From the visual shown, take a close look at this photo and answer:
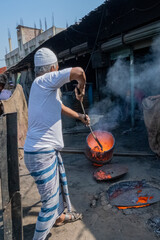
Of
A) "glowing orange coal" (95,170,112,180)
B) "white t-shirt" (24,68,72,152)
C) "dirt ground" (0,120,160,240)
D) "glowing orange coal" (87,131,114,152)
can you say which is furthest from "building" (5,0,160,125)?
"white t-shirt" (24,68,72,152)

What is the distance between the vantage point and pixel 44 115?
7.13 ft

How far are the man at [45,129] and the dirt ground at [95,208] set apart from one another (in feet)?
2.29

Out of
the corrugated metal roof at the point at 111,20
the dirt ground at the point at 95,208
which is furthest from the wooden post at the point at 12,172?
the corrugated metal roof at the point at 111,20

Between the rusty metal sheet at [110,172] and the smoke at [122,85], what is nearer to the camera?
the rusty metal sheet at [110,172]

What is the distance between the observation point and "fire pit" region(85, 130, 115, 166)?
14.7 feet

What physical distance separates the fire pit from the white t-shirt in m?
2.32

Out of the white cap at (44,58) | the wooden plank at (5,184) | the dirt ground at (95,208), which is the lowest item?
the dirt ground at (95,208)

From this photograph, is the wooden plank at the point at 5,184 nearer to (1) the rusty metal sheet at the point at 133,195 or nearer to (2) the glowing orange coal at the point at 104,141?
(1) the rusty metal sheet at the point at 133,195

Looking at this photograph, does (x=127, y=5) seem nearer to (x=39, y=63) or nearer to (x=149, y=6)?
(x=149, y=6)

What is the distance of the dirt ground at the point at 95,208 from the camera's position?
271cm

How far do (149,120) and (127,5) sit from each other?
15.9 feet

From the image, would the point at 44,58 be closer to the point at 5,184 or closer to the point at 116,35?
the point at 5,184

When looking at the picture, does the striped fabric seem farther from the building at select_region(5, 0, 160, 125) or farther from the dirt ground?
the building at select_region(5, 0, 160, 125)

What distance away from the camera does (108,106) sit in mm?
9281
